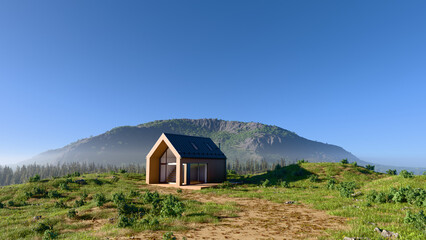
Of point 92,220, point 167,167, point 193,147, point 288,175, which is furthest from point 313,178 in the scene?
point 92,220

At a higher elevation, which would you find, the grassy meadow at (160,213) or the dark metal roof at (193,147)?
the dark metal roof at (193,147)

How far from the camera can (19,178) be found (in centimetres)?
14825

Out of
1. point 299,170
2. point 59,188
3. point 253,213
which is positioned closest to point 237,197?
point 253,213

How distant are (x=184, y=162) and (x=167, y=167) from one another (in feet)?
18.8

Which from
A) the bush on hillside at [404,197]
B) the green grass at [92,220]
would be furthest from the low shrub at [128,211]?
the bush on hillside at [404,197]

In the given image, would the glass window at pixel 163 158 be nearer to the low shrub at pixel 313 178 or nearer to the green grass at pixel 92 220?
the green grass at pixel 92 220

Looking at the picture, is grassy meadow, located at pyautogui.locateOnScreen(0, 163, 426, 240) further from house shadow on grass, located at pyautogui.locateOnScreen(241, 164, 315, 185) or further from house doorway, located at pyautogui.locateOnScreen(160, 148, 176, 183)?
house doorway, located at pyautogui.locateOnScreen(160, 148, 176, 183)

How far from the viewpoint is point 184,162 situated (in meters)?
31.4

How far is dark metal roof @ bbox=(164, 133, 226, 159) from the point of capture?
105ft

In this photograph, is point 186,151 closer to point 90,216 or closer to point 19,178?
point 90,216

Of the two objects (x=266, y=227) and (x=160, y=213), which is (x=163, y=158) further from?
(x=266, y=227)

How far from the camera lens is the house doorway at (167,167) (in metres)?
35.6

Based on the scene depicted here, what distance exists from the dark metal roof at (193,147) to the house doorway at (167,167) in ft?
9.98

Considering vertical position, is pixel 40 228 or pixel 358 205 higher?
pixel 358 205
